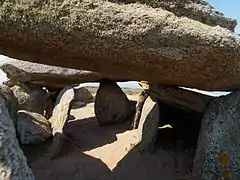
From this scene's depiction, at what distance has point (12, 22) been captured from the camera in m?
4.34

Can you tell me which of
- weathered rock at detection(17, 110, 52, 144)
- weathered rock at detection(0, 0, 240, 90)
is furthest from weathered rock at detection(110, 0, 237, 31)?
weathered rock at detection(17, 110, 52, 144)

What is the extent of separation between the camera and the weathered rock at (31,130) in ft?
23.5

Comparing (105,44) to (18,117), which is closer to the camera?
(105,44)

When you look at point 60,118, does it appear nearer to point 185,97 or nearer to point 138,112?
point 138,112

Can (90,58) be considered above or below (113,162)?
above

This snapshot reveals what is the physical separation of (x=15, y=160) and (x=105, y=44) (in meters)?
2.01

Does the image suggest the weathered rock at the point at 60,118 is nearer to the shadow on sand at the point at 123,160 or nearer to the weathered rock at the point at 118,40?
the shadow on sand at the point at 123,160

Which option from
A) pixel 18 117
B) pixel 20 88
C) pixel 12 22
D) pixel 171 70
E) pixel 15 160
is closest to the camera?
pixel 15 160

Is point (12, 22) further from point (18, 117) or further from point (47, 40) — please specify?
point (18, 117)

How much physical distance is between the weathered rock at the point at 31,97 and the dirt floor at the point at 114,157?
135cm

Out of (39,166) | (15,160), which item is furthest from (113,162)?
(15,160)

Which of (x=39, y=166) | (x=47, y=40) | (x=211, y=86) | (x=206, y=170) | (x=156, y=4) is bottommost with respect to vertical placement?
(x=39, y=166)

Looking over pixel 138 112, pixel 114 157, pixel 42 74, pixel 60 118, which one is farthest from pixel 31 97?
pixel 114 157

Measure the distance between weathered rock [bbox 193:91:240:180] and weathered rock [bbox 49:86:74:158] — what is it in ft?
7.80
